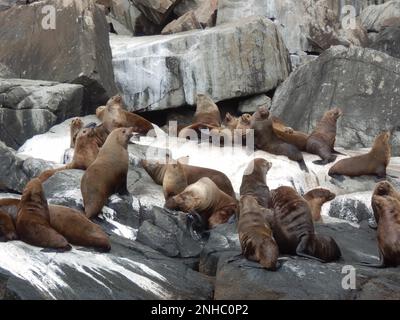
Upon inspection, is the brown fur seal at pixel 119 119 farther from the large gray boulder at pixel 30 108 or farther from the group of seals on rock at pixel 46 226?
the group of seals on rock at pixel 46 226

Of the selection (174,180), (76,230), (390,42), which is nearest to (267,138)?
(174,180)

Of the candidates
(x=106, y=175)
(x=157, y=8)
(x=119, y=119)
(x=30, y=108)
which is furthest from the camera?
(x=157, y=8)

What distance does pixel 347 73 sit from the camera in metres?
16.7

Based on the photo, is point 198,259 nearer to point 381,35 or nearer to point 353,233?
point 353,233

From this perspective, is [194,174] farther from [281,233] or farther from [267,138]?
[281,233]

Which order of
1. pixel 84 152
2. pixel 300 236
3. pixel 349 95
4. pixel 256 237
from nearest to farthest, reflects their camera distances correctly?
1. pixel 256 237
2. pixel 300 236
3. pixel 84 152
4. pixel 349 95

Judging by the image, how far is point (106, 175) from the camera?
1020cm

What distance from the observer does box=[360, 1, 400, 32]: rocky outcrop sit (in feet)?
72.8

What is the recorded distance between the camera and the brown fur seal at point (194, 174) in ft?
37.1

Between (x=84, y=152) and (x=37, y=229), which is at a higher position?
(x=37, y=229)

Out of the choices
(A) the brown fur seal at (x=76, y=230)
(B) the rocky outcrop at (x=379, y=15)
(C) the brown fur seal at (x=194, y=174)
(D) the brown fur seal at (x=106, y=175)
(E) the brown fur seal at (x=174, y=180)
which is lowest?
(B) the rocky outcrop at (x=379, y=15)

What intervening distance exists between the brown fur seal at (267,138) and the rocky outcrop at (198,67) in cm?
459

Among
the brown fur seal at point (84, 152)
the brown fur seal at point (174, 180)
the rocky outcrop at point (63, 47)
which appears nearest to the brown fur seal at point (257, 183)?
the brown fur seal at point (174, 180)

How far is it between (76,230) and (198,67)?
1012 cm
